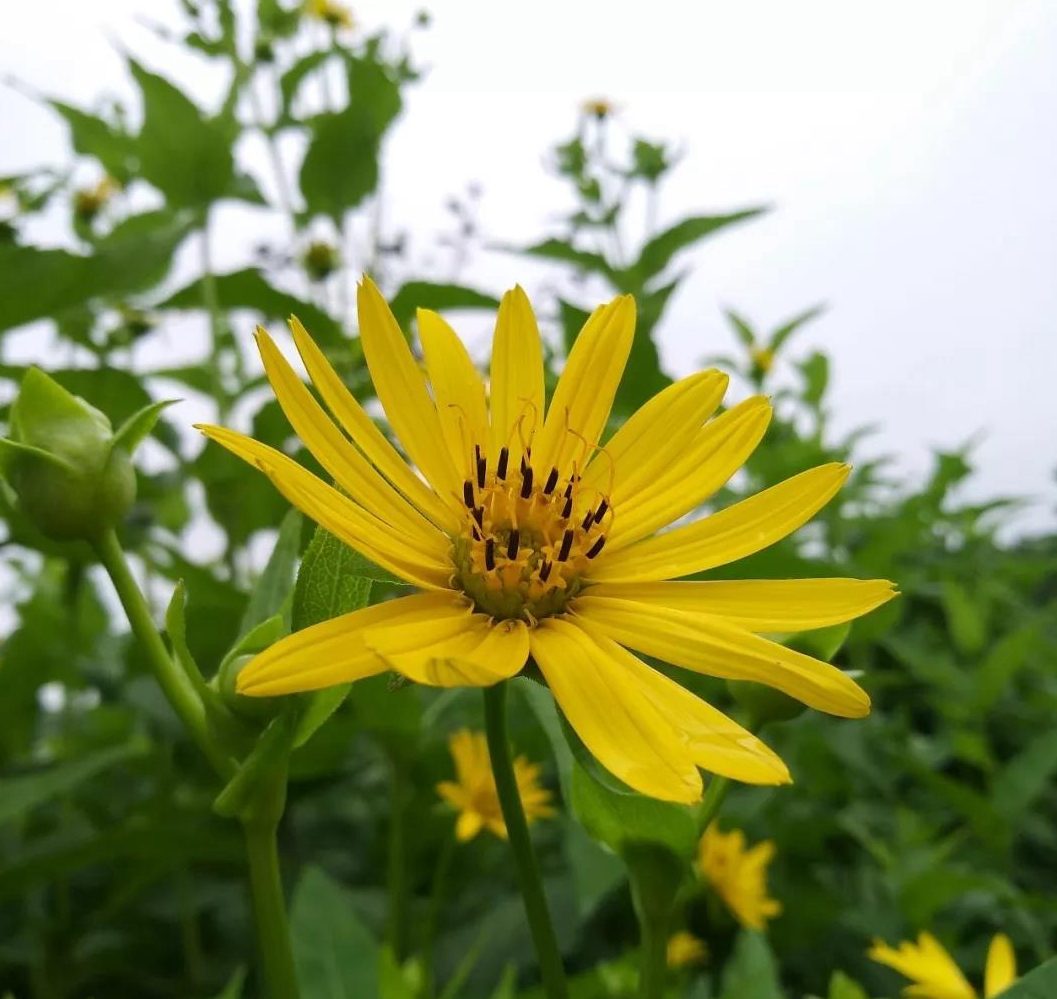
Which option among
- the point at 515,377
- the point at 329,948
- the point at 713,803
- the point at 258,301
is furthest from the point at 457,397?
the point at 258,301

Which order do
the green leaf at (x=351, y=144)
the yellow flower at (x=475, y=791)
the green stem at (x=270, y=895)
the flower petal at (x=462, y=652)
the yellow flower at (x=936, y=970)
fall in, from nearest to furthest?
1. the flower petal at (x=462, y=652)
2. the green stem at (x=270, y=895)
3. the yellow flower at (x=936, y=970)
4. the yellow flower at (x=475, y=791)
5. the green leaf at (x=351, y=144)

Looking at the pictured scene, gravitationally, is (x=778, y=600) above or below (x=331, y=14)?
below

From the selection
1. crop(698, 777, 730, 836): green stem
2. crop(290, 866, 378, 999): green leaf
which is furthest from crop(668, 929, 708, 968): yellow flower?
crop(698, 777, 730, 836): green stem

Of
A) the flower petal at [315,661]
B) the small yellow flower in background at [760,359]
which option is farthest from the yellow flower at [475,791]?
the small yellow flower in background at [760,359]

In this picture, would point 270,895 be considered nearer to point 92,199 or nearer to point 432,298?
point 432,298

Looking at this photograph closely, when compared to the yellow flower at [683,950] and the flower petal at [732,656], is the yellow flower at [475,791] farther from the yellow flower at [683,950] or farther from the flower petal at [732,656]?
the flower petal at [732,656]

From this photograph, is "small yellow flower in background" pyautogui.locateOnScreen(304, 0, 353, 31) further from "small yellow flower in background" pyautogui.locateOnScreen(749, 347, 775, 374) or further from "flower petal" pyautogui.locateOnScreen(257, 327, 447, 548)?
"flower petal" pyautogui.locateOnScreen(257, 327, 447, 548)

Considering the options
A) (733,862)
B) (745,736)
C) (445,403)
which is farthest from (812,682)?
(733,862)
